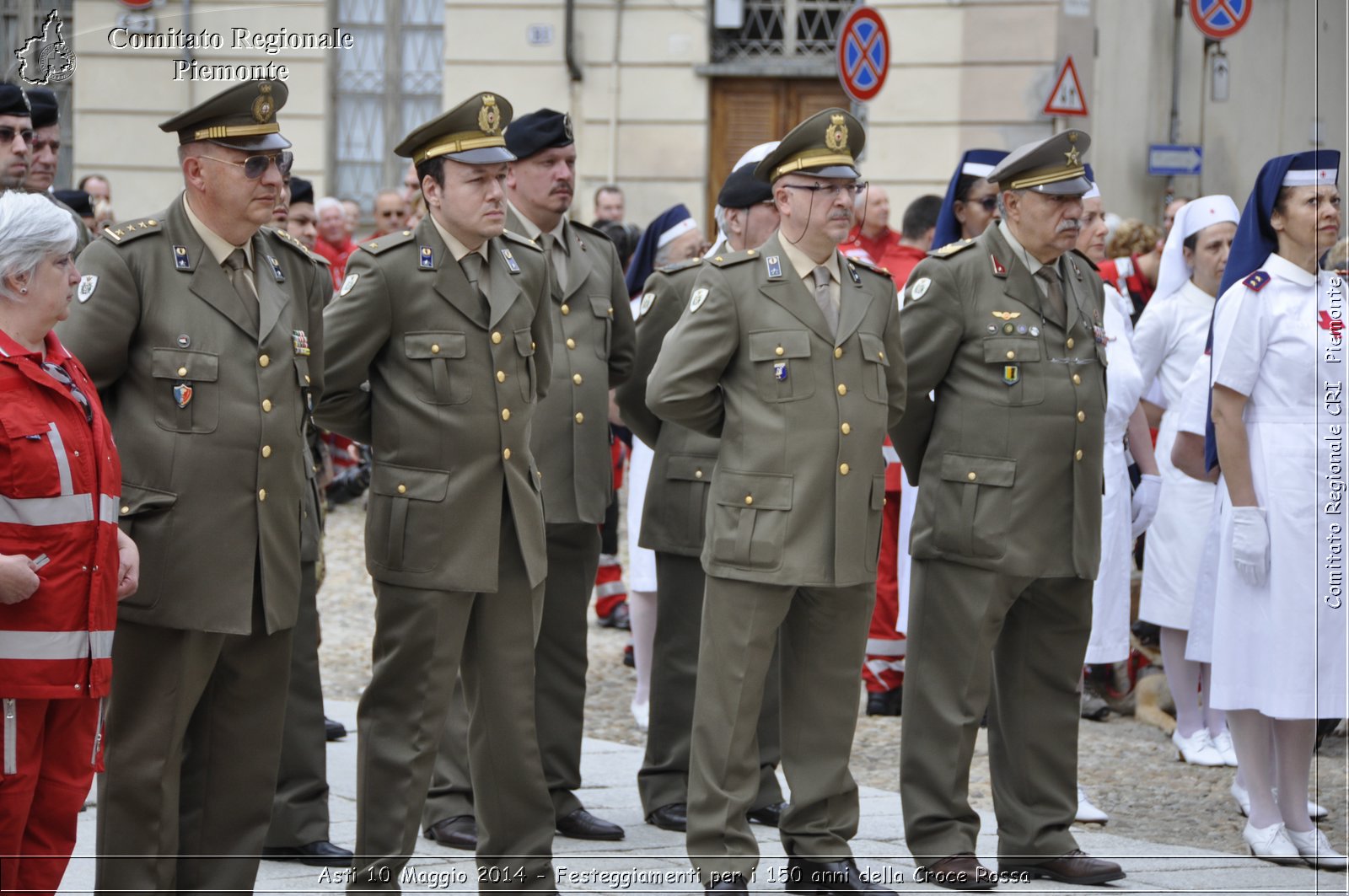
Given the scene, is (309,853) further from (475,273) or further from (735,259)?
(735,259)

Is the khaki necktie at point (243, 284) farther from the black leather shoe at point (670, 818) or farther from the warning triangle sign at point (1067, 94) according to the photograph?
the warning triangle sign at point (1067, 94)

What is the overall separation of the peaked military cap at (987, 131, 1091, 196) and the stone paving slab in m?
2.26

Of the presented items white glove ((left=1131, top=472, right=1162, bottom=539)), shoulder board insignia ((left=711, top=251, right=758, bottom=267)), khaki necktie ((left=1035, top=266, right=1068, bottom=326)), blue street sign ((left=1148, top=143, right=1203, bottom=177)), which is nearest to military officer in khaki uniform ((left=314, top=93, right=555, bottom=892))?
shoulder board insignia ((left=711, top=251, right=758, bottom=267))

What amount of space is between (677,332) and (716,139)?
12674mm

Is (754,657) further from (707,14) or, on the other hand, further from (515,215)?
(707,14)

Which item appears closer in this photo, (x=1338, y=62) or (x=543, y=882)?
(x=543, y=882)

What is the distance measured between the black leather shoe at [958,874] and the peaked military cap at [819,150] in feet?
7.25

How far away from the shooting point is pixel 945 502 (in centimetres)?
578

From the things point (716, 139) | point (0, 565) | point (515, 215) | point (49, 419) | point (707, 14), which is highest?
point (707, 14)

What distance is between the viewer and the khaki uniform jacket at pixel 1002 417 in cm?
569

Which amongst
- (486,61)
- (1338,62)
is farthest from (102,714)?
(1338,62)

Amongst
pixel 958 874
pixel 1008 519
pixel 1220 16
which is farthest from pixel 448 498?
pixel 1220 16

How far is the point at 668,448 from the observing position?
6332 millimetres

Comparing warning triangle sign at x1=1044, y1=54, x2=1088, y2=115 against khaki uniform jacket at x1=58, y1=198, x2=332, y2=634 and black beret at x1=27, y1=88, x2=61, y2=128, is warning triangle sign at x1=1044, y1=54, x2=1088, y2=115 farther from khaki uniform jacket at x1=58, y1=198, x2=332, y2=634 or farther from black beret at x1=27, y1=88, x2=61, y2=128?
khaki uniform jacket at x1=58, y1=198, x2=332, y2=634
